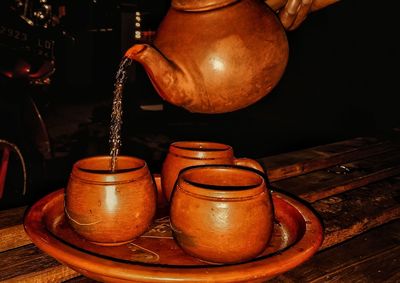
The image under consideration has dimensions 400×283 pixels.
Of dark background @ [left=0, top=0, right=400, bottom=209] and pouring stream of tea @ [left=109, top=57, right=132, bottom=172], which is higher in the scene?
pouring stream of tea @ [left=109, top=57, right=132, bottom=172]

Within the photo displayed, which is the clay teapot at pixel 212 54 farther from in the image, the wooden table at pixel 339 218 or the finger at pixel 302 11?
the wooden table at pixel 339 218

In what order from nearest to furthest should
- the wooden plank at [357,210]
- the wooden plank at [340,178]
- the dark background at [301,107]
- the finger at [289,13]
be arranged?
the finger at [289,13] < the wooden plank at [357,210] < the wooden plank at [340,178] < the dark background at [301,107]

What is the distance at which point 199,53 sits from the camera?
90 centimetres

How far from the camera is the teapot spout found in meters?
0.87

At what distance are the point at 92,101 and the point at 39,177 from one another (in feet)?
24.6

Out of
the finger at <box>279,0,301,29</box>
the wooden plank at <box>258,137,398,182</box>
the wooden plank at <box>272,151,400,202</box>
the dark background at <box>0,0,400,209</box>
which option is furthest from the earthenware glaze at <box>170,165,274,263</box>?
the dark background at <box>0,0,400,209</box>

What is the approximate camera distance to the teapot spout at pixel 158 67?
87 centimetres

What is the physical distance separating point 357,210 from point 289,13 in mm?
767

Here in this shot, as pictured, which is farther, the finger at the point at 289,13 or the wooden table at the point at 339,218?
the finger at the point at 289,13

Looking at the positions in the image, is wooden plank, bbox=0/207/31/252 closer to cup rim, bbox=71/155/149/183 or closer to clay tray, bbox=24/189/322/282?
clay tray, bbox=24/189/322/282

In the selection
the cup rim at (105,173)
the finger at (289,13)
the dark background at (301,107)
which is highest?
the finger at (289,13)

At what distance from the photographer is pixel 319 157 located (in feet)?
6.55

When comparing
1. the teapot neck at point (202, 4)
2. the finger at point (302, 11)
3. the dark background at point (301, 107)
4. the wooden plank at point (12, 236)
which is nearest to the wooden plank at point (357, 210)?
the finger at point (302, 11)

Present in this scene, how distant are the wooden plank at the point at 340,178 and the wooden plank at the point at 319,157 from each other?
0.04 m
